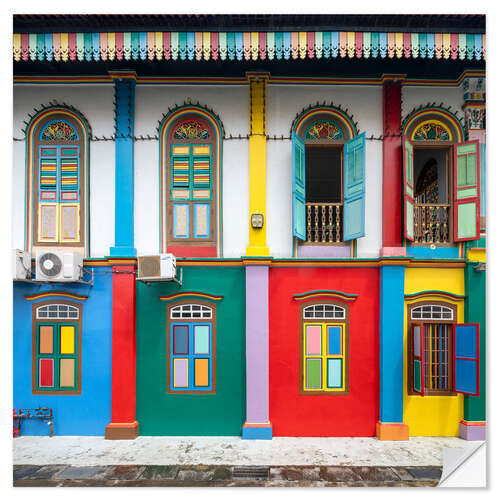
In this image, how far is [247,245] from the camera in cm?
643

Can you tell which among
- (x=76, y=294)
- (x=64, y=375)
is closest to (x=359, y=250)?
(x=76, y=294)

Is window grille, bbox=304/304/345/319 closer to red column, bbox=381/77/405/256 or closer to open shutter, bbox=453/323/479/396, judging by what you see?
red column, bbox=381/77/405/256

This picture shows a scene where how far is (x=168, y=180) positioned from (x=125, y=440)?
14.9ft

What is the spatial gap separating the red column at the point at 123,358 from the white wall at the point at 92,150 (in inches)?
30.5

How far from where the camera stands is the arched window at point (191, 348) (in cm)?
628

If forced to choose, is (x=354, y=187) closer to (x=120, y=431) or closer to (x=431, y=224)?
(x=431, y=224)

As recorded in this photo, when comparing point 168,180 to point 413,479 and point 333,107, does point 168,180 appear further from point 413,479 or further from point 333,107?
point 413,479

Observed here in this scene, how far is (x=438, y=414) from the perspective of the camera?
6.27m

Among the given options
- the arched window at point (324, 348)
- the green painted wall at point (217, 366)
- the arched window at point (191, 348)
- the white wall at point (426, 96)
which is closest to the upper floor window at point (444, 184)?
the white wall at point (426, 96)

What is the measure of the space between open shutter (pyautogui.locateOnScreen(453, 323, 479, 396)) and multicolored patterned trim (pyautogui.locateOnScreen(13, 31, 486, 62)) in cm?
442

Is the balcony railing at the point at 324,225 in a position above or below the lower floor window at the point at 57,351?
above

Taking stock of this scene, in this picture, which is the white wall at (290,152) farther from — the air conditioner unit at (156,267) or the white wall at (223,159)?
the air conditioner unit at (156,267)

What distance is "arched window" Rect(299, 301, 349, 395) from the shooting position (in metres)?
6.28

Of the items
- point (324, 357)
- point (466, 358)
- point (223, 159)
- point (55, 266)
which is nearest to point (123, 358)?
point (55, 266)
